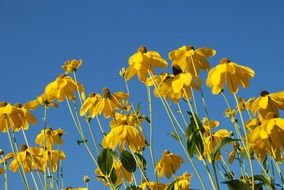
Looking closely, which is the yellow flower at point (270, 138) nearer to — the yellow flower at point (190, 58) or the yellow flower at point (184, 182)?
the yellow flower at point (190, 58)

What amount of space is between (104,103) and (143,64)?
59cm

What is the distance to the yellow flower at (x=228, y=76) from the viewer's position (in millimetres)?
3074

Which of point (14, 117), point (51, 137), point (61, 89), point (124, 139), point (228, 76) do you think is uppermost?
point (61, 89)

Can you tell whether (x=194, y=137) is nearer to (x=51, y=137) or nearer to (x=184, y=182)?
(x=184, y=182)

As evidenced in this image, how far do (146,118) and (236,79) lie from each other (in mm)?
1091

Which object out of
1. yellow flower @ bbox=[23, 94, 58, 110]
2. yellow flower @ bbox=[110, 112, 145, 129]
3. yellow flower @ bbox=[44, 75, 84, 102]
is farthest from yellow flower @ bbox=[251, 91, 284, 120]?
yellow flower @ bbox=[23, 94, 58, 110]

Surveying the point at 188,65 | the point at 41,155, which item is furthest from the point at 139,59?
the point at 41,155

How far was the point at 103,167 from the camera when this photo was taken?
307cm

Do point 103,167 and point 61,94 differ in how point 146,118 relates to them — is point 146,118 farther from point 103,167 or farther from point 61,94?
point 103,167

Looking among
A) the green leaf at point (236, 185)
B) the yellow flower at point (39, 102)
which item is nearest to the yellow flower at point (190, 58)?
the green leaf at point (236, 185)

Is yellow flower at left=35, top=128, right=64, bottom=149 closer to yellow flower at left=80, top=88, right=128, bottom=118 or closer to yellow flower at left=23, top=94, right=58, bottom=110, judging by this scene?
yellow flower at left=23, top=94, right=58, bottom=110

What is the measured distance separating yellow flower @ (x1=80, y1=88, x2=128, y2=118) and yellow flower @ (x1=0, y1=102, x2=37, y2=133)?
47cm

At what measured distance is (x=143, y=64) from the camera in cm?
329

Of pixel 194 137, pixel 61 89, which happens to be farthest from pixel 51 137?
pixel 194 137
